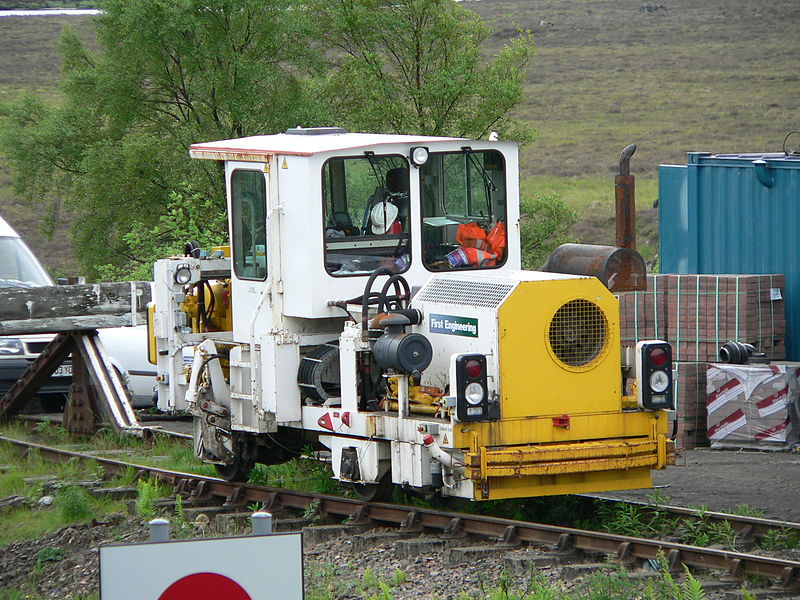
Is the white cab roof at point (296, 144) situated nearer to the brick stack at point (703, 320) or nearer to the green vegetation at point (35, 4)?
the brick stack at point (703, 320)

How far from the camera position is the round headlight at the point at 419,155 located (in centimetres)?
1016

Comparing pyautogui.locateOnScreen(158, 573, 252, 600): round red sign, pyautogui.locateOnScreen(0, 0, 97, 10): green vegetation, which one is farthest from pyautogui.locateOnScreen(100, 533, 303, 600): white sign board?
pyautogui.locateOnScreen(0, 0, 97, 10): green vegetation

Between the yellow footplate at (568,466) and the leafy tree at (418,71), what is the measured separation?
1844 cm

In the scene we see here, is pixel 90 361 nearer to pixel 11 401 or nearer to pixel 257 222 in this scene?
pixel 11 401

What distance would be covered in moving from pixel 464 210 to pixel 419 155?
605 mm

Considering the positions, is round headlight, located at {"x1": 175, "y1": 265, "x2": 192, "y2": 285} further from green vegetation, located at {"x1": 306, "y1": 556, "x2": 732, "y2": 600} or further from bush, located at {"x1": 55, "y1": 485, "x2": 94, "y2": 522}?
green vegetation, located at {"x1": 306, "y1": 556, "x2": 732, "y2": 600}

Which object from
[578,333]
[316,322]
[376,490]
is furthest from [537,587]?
[316,322]

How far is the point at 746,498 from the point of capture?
11172 mm

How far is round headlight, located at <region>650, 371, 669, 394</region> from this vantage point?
9367 millimetres

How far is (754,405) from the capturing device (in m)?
14.2

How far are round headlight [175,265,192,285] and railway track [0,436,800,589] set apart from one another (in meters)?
1.65

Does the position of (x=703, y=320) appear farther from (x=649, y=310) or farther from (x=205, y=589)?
(x=205, y=589)

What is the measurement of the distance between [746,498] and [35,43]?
233 feet

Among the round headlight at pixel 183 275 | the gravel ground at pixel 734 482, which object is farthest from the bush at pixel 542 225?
the round headlight at pixel 183 275
